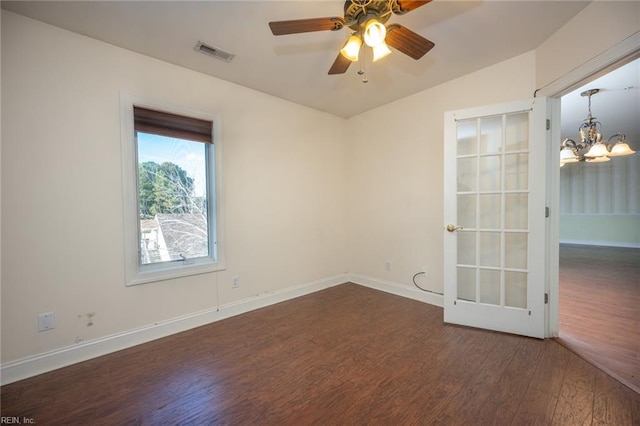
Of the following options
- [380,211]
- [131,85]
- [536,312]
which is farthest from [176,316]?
[536,312]

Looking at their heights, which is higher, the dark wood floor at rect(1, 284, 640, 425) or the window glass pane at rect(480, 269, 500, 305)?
the window glass pane at rect(480, 269, 500, 305)

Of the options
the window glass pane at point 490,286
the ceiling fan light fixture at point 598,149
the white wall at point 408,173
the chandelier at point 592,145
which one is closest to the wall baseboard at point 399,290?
the white wall at point 408,173

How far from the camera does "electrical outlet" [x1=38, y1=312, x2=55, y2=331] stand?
1939 mm

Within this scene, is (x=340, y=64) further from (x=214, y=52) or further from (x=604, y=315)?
(x=604, y=315)

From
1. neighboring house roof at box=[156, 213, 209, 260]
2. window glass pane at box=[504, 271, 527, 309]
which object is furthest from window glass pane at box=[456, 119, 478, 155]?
A: neighboring house roof at box=[156, 213, 209, 260]

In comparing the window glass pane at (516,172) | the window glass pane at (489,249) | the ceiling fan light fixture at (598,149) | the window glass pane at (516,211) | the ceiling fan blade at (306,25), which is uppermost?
the ceiling fan blade at (306,25)

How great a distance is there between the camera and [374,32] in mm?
1515

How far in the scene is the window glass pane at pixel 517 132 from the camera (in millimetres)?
2395

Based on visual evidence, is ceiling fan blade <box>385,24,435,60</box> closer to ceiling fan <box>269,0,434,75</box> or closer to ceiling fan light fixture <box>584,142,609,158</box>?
ceiling fan <box>269,0,434,75</box>

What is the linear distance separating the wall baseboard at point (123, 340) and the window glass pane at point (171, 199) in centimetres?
62

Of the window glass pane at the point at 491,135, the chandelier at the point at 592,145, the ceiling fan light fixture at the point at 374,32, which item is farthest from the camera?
the chandelier at the point at 592,145

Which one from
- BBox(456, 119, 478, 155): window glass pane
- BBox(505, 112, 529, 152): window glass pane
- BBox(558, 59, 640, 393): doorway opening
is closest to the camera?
BBox(558, 59, 640, 393): doorway opening

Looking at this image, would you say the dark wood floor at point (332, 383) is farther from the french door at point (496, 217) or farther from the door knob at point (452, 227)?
the door knob at point (452, 227)

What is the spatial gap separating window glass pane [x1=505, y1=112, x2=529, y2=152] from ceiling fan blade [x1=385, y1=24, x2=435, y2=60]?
130 centimetres
